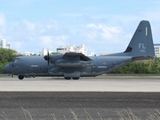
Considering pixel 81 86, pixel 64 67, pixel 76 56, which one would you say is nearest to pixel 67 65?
pixel 64 67

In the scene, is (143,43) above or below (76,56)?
above

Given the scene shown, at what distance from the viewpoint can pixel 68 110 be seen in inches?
566

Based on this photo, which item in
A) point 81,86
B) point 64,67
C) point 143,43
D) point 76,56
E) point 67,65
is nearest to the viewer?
point 81,86

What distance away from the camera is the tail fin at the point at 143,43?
47188mm

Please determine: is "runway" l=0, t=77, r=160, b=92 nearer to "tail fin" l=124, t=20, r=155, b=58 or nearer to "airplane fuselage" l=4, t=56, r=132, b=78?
"airplane fuselage" l=4, t=56, r=132, b=78

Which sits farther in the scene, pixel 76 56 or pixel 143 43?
pixel 143 43

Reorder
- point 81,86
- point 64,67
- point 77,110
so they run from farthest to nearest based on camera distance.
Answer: point 64,67, point 81,86, point 77,110

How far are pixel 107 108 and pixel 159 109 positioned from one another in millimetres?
2346

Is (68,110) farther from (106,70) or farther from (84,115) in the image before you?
(106,70)

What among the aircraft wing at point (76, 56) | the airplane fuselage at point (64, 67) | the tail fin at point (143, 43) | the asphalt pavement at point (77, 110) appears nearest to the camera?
the asphalt pavement at point (77, 110)

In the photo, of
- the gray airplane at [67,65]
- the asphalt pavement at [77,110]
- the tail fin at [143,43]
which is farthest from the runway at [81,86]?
the tail fin at [143,43]

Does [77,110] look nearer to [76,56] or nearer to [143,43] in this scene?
[76,56]

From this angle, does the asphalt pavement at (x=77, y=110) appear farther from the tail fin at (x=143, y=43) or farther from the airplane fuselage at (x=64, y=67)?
the tail fin at (x=143, y=43)

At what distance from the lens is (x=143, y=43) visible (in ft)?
155
